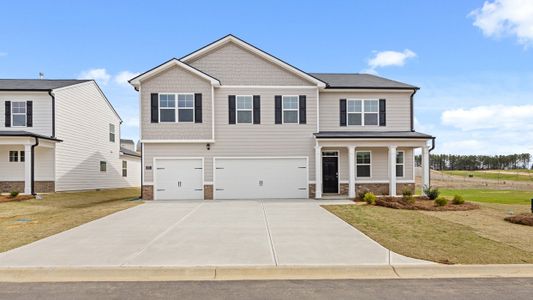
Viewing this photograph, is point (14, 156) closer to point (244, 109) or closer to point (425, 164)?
point (244, 109)

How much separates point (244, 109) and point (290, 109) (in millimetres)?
2486

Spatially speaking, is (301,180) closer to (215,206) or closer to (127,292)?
(215,206)

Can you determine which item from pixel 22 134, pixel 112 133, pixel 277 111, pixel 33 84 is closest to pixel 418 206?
pixel 277 111

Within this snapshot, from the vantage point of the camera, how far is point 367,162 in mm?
21156

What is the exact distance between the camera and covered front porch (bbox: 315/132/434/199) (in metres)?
Result: 19.8

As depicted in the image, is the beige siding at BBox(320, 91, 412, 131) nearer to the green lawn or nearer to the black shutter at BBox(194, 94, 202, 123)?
the green lawn

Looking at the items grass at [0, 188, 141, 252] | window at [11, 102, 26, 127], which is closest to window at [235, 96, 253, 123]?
grass at [0, 188, 141, 252]

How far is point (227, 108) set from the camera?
20.1 metres

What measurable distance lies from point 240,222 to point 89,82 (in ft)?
69.1

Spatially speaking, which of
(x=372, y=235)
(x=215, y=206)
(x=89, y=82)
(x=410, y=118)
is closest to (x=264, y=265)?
(x=372, y=235)

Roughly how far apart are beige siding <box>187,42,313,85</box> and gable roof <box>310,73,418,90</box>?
227 centimetres

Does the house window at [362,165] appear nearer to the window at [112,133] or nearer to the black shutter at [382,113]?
the black shutter at [382,113]

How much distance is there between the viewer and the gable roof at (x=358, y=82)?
69.3 feet

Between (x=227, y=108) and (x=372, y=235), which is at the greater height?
(x=227, y=108)
